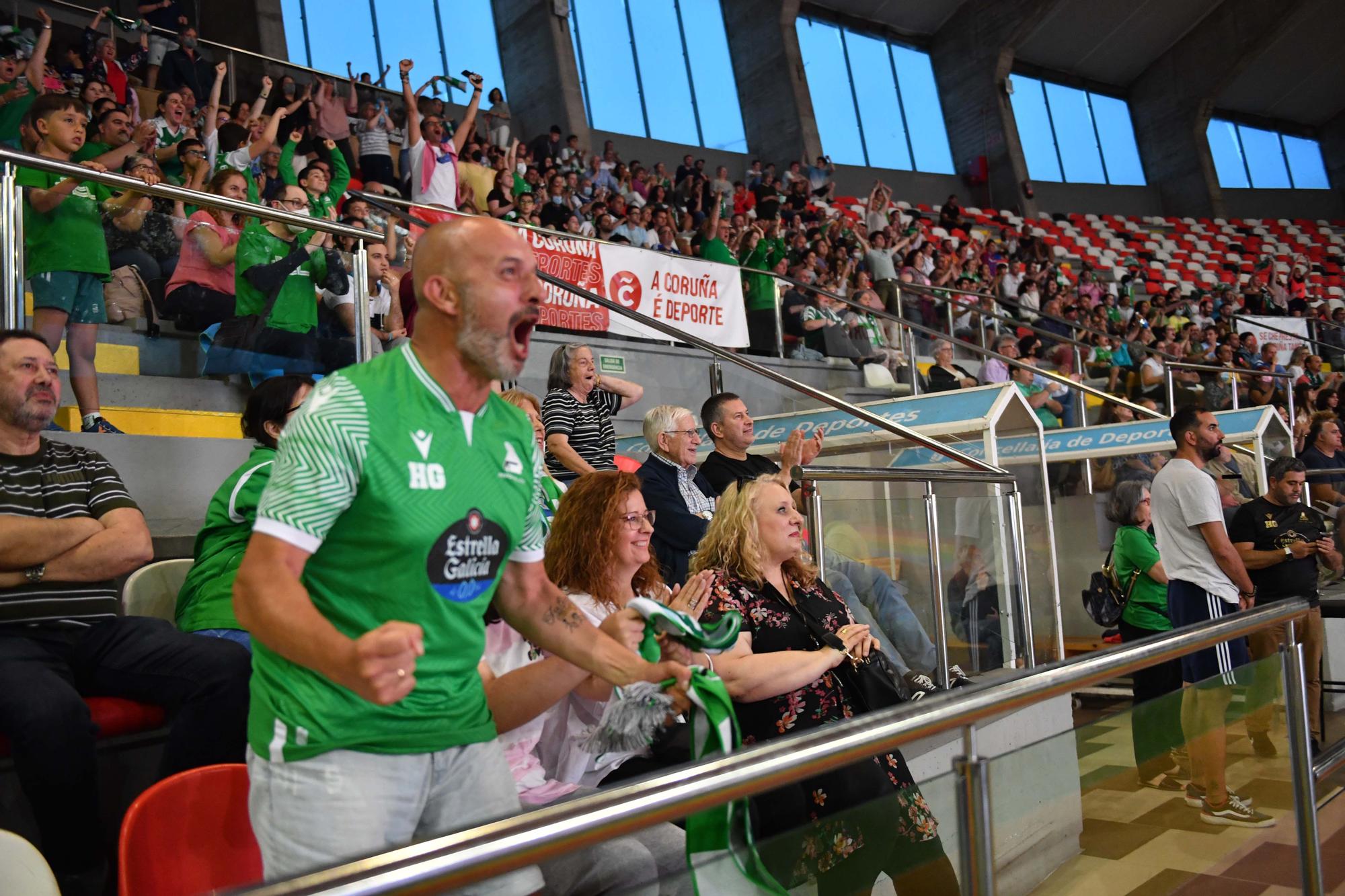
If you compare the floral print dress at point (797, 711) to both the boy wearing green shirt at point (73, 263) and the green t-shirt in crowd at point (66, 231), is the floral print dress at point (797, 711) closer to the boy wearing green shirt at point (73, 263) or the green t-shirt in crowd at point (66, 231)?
the boy wearing green shirt at point (73, 263)

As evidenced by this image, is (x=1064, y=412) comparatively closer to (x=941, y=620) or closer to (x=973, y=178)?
(x=941, y=620)

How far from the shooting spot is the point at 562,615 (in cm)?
191

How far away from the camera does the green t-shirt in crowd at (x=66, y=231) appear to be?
3.96m

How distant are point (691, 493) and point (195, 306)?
2086 mm

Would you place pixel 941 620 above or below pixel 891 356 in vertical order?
below

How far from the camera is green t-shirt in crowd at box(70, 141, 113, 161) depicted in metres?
5.60

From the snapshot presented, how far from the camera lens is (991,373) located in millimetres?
10508

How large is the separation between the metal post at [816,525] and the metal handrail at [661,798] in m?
2.27

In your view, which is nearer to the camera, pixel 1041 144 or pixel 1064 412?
pixel 1064 412

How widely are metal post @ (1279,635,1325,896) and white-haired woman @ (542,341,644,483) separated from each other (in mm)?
2862

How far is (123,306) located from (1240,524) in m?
5.30

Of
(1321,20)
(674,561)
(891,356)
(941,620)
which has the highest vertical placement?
(1321,20)

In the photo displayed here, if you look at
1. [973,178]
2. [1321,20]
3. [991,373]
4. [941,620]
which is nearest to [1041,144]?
[973,178]

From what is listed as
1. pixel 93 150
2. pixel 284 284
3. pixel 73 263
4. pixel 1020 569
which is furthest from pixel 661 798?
pixel 93 150
